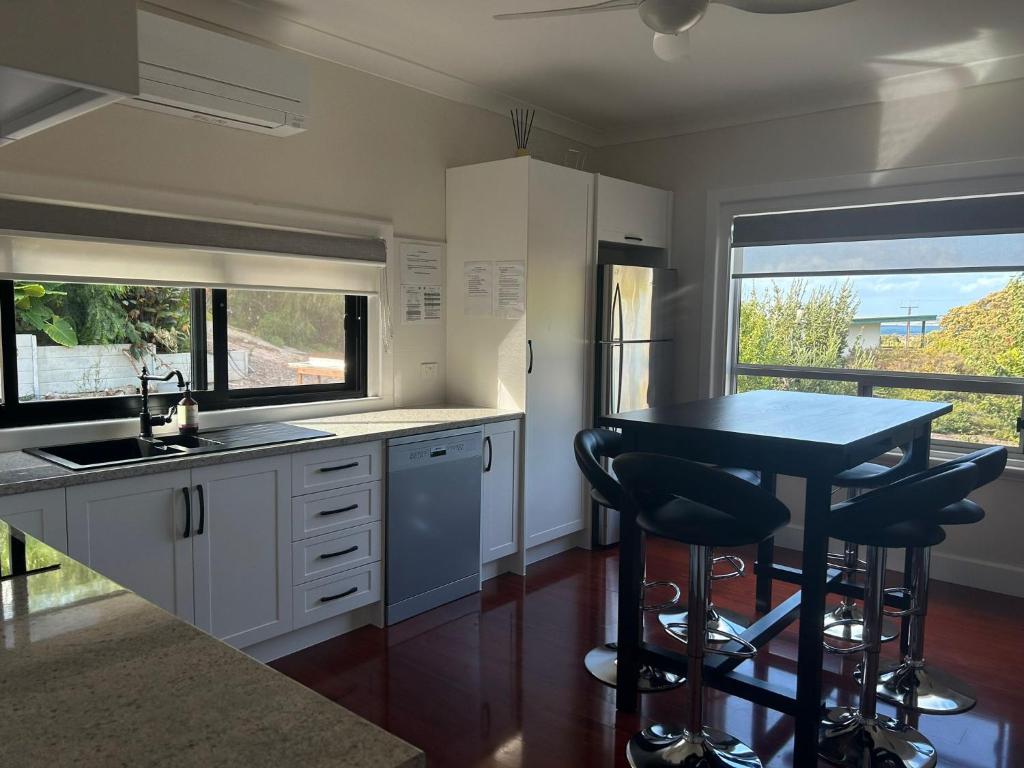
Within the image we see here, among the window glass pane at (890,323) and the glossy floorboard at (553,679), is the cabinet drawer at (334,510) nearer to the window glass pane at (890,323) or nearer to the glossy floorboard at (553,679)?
the glossy floorboard at (553,679)

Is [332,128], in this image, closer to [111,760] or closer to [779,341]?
[779,341]

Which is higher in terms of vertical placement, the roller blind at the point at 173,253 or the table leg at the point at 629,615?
the roller blind at the point at 173,253

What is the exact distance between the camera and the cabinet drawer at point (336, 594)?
124 inches

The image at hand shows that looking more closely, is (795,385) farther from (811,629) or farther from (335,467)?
(335,467)

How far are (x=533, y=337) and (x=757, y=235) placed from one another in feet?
5.58

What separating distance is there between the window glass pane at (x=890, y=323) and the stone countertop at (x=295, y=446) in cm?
186

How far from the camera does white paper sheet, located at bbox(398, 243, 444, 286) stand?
414cm

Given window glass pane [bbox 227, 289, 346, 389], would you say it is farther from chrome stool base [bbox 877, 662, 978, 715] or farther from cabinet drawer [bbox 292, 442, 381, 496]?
chrome stool base [bbox 877, 662, 978, 715]

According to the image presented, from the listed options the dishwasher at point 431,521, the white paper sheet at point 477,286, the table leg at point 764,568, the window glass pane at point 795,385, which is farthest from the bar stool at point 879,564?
the white paper sheet at point 477,286

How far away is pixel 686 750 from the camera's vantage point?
2371 mm

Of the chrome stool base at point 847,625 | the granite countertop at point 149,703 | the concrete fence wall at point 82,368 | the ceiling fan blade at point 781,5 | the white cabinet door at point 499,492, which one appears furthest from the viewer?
the white cabinet door at point 499,492

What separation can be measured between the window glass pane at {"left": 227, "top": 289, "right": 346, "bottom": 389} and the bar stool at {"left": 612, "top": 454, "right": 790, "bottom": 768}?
1.95 meters

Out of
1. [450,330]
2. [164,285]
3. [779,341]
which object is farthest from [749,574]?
[164,285]

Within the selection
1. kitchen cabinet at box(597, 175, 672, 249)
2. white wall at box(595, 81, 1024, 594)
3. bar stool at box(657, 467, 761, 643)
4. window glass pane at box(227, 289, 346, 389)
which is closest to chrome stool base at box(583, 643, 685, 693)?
bar stool at box(657, 467, 761, 643)
